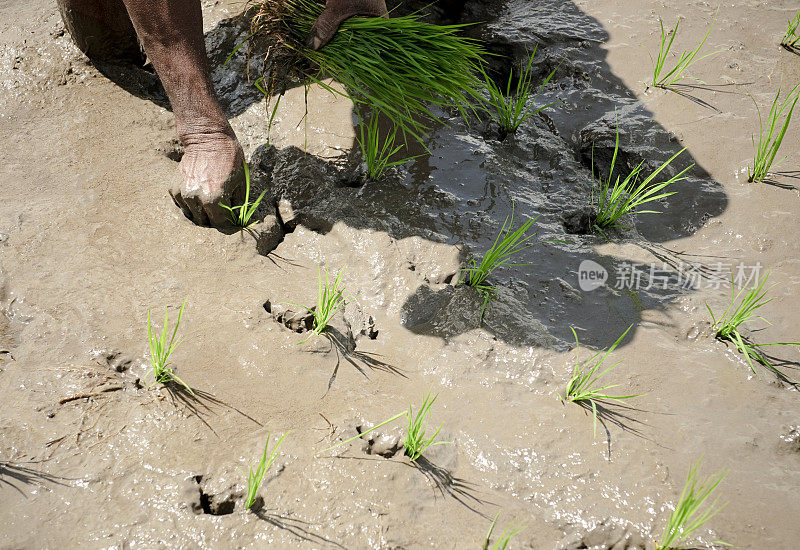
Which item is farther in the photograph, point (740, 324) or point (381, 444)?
point (740, 324)

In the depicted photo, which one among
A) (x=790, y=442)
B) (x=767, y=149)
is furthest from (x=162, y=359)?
(x=767, y=149)

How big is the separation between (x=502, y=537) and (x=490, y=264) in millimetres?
946

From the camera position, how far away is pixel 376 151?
98.3 inches

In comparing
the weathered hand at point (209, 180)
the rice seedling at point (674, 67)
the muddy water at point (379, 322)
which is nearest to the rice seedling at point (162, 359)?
the muddy water at point (379, 322)

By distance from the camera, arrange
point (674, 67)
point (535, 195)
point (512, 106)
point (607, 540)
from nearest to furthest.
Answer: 1. point (607, 540)
2. point (535, 195)
3. point (512, 106)
4. point (674, 67)

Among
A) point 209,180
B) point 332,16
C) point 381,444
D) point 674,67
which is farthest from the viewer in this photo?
point 674,67

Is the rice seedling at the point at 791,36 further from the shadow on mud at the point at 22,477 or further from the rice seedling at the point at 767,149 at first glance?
the shadow on mud at the point at 22,477

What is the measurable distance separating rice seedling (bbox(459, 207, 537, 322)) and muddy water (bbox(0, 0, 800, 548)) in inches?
2.3

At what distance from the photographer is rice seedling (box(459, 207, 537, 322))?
2.15 metres

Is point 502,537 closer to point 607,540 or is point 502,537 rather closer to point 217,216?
point 607,540

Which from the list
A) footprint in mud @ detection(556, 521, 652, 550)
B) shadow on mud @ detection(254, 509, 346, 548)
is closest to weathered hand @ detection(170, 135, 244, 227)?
shadow on mud @ detection(254, 509, 346, 548)

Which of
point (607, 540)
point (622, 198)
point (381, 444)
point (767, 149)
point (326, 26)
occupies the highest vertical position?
point (326, 26)

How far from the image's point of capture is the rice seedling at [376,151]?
2.49 m

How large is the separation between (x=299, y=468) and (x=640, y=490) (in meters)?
0.95
